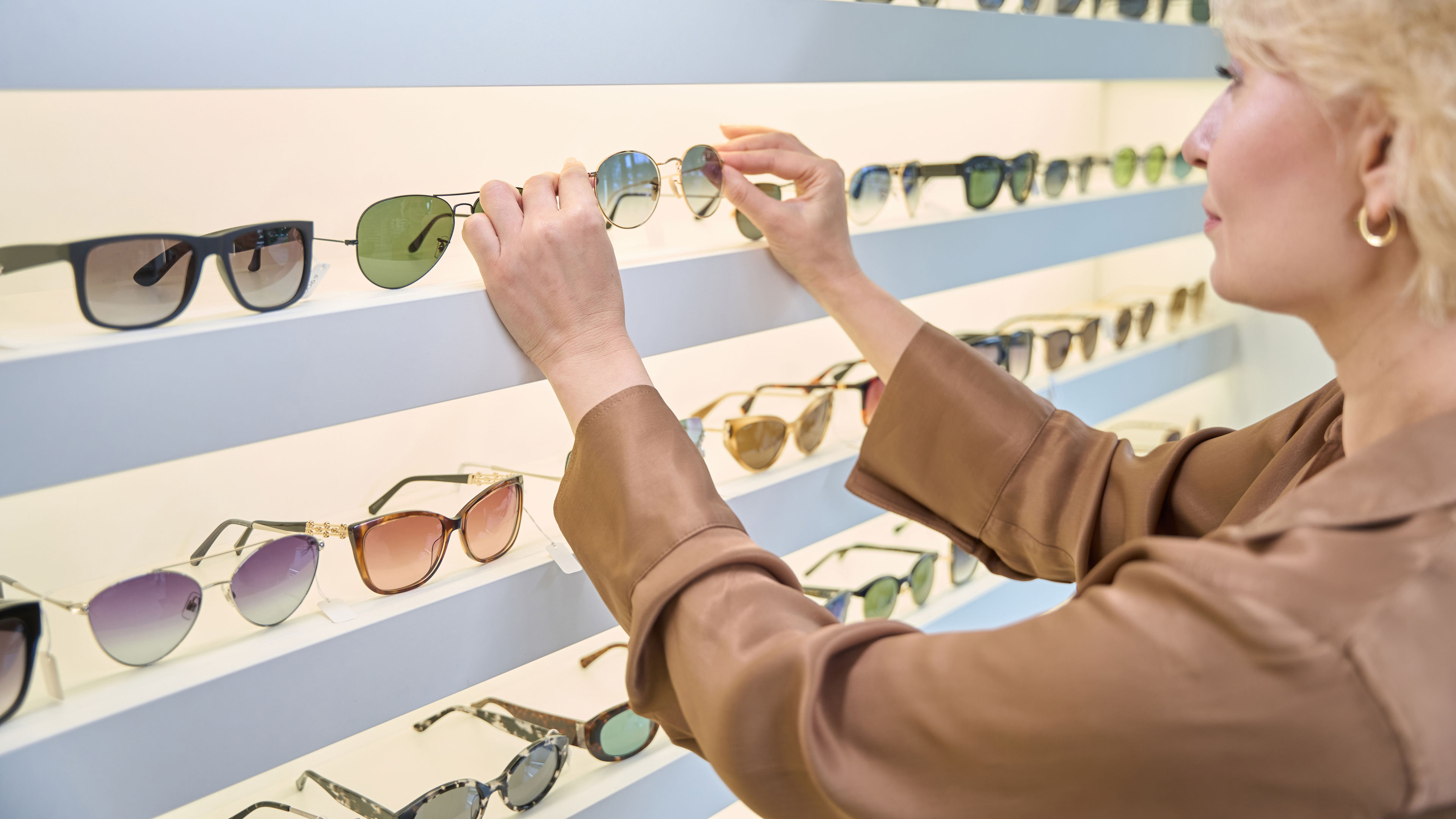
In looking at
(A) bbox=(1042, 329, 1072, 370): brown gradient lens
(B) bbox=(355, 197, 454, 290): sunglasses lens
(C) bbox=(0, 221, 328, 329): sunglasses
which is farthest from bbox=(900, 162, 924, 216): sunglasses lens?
(C) bbox=(0, 221, 328, 329): sunglasses

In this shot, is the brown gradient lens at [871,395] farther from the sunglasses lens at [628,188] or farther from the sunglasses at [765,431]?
the sunglasses lens at [628,188]

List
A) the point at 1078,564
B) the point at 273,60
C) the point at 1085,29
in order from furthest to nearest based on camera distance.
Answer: the point at 1085,29, the point at 1078,564, the point at 273,60

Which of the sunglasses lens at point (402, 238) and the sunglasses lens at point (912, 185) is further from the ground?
the sunglasses lens at point (402, 238)

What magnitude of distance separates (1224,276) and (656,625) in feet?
1.46

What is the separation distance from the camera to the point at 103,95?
2.24 ft

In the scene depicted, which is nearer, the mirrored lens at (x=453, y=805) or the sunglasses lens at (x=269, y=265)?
the sunglasses lens at (x=269, y=265)

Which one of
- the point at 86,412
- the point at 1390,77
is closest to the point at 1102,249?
the point at 1390,77

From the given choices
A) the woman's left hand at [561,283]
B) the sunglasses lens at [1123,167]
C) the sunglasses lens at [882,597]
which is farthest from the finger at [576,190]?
the sunglasses lens at [1123,167]

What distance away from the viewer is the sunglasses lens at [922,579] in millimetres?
1191

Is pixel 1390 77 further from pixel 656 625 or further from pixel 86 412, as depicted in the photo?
pixel 86 412

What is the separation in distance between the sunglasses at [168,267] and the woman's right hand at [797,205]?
15.3 inches

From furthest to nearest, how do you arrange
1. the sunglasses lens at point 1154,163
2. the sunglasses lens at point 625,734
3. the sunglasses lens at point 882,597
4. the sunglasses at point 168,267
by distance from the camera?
the sunglasses lens at point 1154,163 < the sunglasses lens at point 882,597 < the sunglasses lens at point 625,734 < the sunglasses at point 168,267

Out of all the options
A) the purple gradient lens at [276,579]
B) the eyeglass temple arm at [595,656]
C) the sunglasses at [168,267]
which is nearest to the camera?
the sunglasses at [168,267]

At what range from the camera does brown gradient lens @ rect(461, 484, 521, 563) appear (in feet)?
2.52
